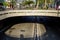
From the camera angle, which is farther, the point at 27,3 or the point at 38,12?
the point at 27,3

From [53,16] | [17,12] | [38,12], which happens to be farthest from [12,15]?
[53,16]

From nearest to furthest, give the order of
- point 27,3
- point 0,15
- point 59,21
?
point 0,15
point 59,21
point 27,3

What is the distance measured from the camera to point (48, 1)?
270 feet

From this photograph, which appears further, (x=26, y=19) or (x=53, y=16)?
(x=26, y=19)

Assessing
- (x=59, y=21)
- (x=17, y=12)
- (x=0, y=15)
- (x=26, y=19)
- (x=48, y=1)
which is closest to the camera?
(x=0, y=15)

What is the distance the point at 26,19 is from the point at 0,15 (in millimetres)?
15058

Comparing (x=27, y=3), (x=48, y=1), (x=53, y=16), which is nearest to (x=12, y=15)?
(x=53, y=16)

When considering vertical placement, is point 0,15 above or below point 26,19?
above

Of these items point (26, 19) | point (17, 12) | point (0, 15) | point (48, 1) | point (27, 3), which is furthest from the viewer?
point (27, 3)

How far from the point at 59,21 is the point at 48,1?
3822 centimetres

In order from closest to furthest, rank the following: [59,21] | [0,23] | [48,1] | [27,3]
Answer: [0,23], [59,21], [48,1], [27,3]

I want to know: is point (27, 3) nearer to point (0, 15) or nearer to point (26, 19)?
point (26, 19)

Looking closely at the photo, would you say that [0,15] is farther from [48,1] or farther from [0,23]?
[48,1]

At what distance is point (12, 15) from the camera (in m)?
46.7
